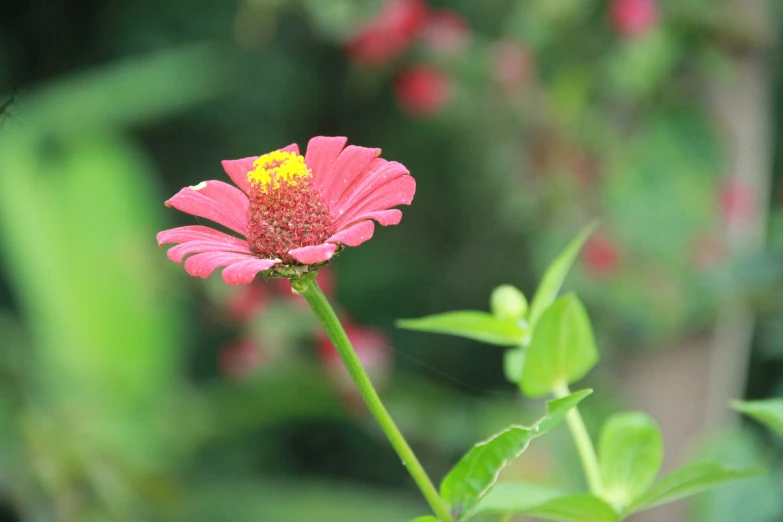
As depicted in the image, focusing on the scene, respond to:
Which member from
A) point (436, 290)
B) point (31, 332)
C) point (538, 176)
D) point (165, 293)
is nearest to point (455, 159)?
point (436, 290)

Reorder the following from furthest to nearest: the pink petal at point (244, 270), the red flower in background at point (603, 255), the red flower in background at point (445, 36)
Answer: the red flower in background at point (445, 36) < the red flower in background at point (603, 255) < the pink petal at point (244, 270)

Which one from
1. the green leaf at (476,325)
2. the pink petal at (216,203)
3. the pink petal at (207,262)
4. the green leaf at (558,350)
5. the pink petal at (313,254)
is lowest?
the green leaf at (558,350)

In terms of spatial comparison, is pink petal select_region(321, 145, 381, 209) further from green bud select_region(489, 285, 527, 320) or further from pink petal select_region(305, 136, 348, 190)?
green bud select_region(489, 285, 527, 320)

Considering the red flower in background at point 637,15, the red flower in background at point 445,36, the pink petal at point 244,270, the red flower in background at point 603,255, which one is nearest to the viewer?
the pink petal at point 244,270

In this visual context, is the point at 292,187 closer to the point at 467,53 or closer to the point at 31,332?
the point at 467,53

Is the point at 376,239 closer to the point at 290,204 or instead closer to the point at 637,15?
the point at 637,15

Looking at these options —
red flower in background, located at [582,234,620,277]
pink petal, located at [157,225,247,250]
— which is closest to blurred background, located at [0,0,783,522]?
red flower in background, located at [582,234,620,277]

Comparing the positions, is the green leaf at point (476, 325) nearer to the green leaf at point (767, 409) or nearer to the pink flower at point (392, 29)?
the green leaf at point (767, 409)

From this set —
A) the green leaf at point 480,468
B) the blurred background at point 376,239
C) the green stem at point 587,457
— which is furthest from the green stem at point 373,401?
Answer: the blurred background at point 376,239
